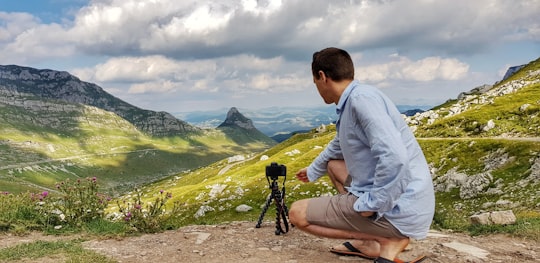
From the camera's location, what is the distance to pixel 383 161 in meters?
5.38

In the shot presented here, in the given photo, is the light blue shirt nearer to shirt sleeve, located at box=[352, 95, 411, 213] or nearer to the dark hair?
shirt sleeve, located at box=[352, 95, 411, 213]

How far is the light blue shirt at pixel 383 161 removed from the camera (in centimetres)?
541

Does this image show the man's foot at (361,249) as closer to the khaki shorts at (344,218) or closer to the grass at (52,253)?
the khaki shorts at (344,218)

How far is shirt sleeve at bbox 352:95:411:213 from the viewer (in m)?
Result: 5.35

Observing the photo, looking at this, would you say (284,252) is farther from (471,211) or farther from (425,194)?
(471,211)

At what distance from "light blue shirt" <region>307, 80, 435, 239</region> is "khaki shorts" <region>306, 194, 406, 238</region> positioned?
16cm

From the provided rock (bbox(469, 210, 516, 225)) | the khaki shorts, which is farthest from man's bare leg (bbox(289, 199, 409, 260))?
rock (bbox(469, 210, 516, 225))

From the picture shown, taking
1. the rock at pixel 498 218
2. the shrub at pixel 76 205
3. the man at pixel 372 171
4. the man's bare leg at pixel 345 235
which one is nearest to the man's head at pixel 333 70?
the man at pixel 372 171

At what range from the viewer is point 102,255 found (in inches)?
361

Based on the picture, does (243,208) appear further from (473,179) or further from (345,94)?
(345,94)

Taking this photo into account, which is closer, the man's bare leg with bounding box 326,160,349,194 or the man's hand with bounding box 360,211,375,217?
the man's hand with bounding box 360,211,375,217

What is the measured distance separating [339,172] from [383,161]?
265 cm

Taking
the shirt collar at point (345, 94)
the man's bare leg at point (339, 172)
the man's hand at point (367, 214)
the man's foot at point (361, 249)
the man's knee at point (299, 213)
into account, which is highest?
the shirt collar at point (345, 94)

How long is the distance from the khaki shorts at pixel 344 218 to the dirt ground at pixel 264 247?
1942mm
